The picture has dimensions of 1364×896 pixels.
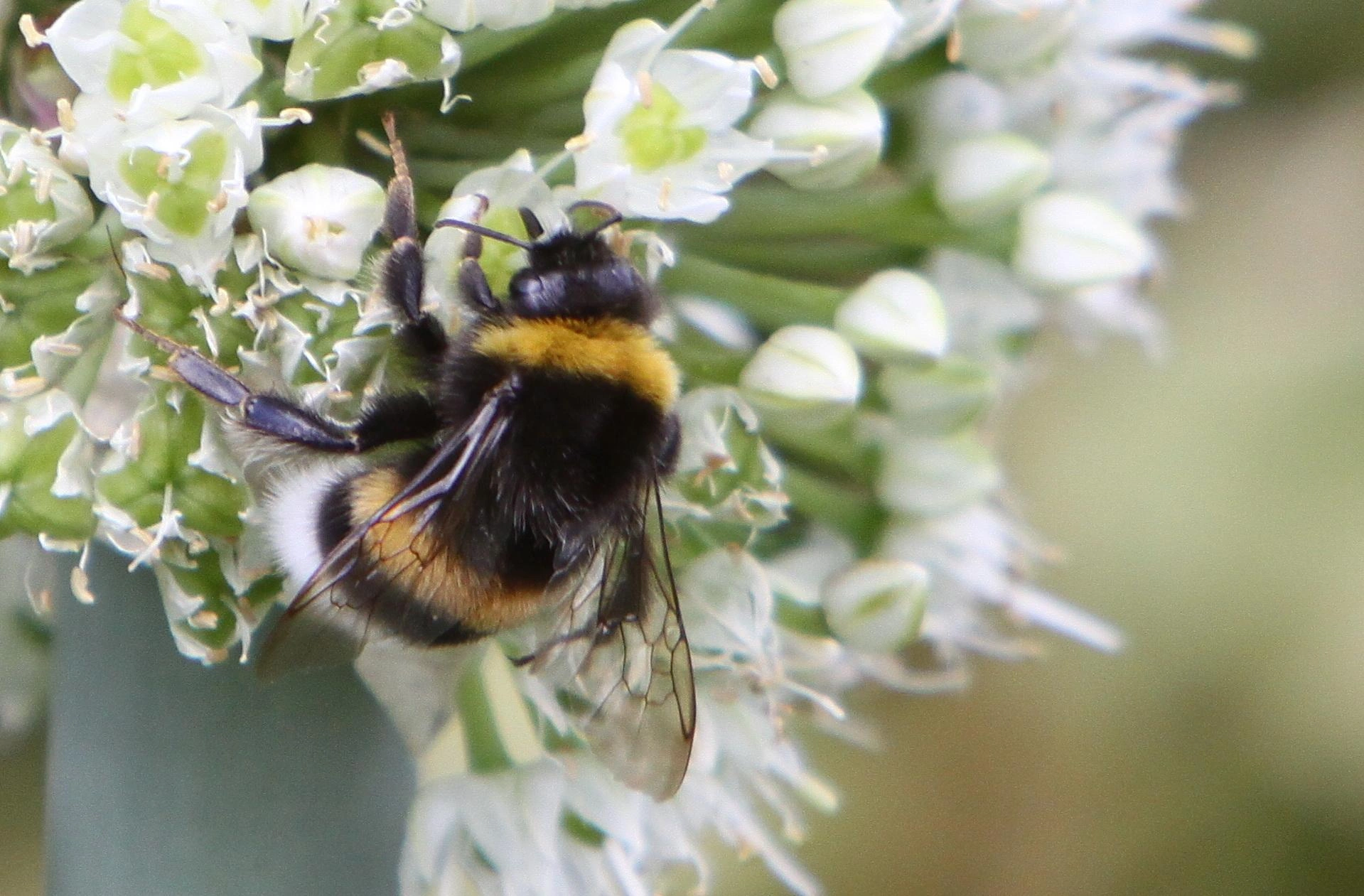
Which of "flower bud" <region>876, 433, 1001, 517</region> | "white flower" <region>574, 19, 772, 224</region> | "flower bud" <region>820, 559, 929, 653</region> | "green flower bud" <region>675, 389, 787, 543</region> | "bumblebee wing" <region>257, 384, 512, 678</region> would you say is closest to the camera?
"bumblebee wing" <region>257, 384, 512, 678</region>

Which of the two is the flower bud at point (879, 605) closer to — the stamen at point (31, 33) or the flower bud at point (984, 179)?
the flower bud at point (984, 179)

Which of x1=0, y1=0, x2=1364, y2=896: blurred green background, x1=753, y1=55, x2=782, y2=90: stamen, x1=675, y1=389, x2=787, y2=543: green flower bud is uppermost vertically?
x1=753, y1=55, x2=782, y2=90: stamen

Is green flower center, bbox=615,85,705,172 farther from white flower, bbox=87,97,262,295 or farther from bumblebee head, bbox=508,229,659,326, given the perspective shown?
white flower, bbox=87,97,262,295

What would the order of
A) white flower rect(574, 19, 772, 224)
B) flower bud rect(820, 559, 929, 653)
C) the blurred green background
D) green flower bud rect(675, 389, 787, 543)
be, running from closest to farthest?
white flower rect(574, 19, 772, 224), green flower bud rect(675, 389, 787, 543), flower bud rect(820, 559, 929, 653), the blurred green background

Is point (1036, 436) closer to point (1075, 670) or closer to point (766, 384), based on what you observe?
point (1075, 670)

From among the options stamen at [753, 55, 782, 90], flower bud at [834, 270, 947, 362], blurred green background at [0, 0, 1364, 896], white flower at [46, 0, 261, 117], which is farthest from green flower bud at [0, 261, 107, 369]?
blurred green background at [0, 0, 1364, 896]

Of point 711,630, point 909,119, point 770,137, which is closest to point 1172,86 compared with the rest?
point 909,119

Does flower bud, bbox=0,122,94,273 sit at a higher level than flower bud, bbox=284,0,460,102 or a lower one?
lower

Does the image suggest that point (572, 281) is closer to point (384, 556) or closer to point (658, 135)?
point (658, 135)
